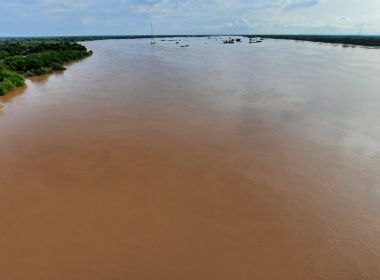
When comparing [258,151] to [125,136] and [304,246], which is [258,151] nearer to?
[304,246]

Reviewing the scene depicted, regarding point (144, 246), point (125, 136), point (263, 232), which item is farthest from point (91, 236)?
point (125, 136)

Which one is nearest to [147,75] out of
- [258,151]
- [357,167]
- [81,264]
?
[258,151]

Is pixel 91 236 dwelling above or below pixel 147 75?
above

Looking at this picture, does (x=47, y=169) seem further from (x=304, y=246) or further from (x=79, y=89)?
(x=79, y=89)

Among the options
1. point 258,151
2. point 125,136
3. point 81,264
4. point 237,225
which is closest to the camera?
point 81,264

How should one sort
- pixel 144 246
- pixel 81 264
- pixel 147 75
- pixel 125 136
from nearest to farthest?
pixel 81 264
pixel 144 246
pixel 125 136
pixel 147 75

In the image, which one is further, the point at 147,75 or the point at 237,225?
the point at 147,75
